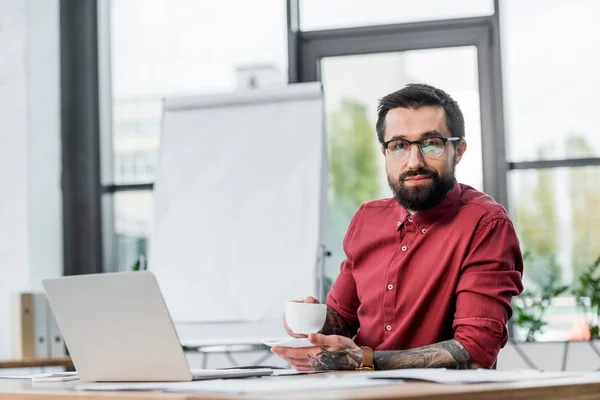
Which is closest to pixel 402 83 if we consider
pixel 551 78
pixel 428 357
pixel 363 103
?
pixel 363 103

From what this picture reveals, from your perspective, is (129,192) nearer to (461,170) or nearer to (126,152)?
(126,152)

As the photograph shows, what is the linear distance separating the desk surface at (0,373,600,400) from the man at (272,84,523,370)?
1.57 feet

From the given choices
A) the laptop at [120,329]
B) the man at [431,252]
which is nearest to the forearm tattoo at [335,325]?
the man at [431,252]

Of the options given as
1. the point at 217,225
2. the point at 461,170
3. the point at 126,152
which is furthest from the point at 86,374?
the point at 126,152

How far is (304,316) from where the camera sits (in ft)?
5.40

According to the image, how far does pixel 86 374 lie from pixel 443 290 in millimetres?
812

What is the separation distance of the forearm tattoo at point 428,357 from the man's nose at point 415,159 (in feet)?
1.42

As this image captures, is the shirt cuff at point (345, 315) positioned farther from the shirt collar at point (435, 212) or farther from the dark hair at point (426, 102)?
the dark hair at point (426, 102)

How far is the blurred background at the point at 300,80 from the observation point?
3.92 m

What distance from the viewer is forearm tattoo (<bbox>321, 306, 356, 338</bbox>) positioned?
2180 millimetres

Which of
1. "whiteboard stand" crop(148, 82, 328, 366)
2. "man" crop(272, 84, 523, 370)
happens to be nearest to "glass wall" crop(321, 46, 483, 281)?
"whiteboard stand" crop(148, 82, 328, 366)

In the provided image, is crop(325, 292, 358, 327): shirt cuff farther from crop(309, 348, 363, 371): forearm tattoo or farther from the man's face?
crop(309, 348, 363, 371): forearm tattoo

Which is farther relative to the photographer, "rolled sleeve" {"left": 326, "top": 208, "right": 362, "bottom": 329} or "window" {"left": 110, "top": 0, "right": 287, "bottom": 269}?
"window" {"left": 110, "top": 0, "right": 287, "bottom": 269}

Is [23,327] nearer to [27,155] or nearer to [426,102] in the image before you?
[27,155]
